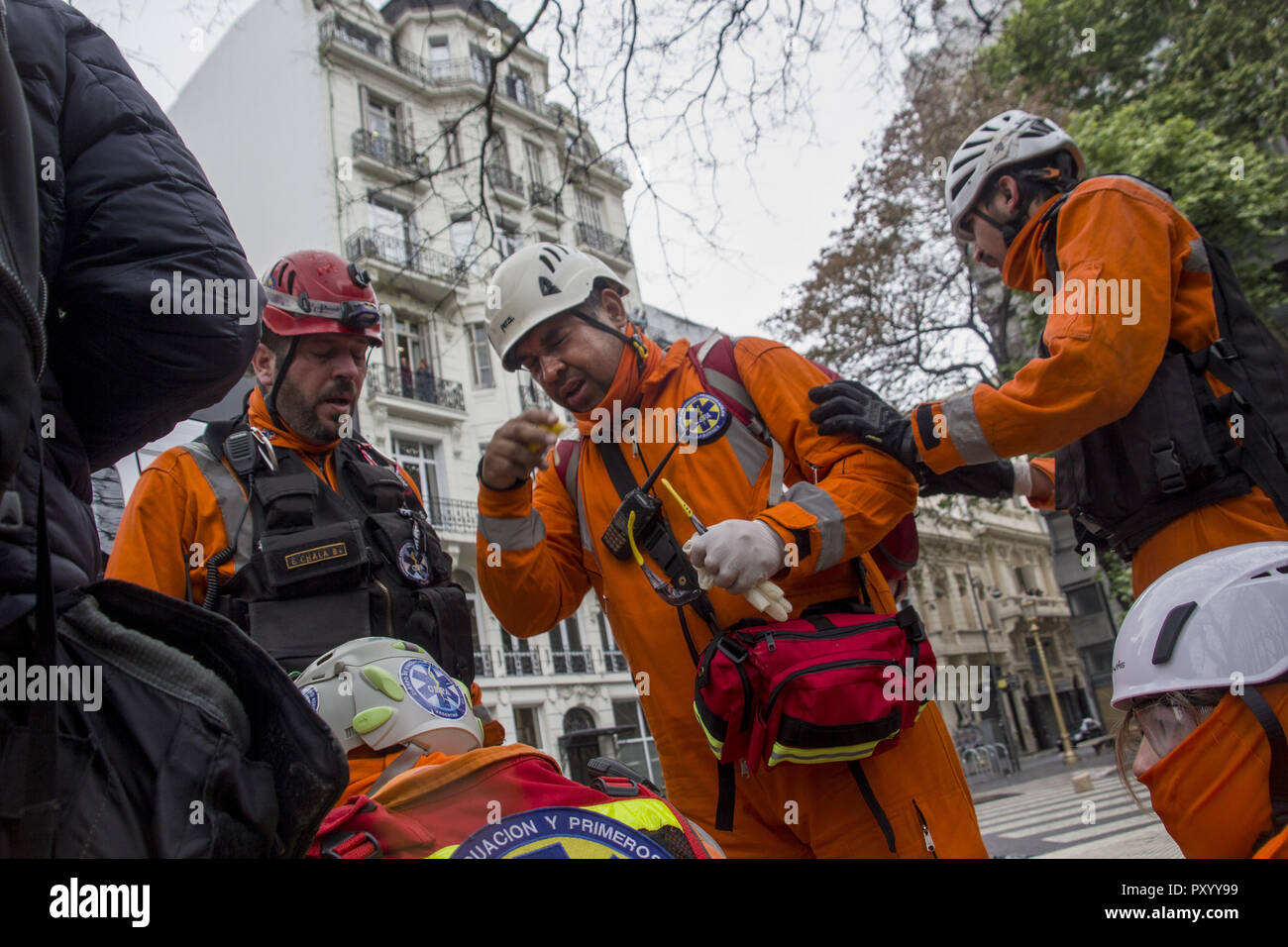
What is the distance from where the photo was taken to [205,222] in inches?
53.9

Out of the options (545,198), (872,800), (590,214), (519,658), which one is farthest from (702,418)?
(590,214)

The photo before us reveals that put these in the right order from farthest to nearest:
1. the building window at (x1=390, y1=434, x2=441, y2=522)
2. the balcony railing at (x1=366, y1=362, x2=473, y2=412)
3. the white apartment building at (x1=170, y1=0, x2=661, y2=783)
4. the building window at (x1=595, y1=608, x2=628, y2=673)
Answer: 1. the building window at (x1=595, y1=608, x2=628, y2=673)
2. the building window at (x1=390, y1=434, x2=441, y2=522)
3. the balcony railing at (x1=366, y1=362, x2=473, y2=412)
4. the white apartment building at (x1=170, y1=0, x2=661, y2=783)

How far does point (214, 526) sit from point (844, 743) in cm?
187

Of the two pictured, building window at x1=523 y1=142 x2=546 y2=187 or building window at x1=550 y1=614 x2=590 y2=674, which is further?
building window at x1=550 y1=614 x2=590 y2=674

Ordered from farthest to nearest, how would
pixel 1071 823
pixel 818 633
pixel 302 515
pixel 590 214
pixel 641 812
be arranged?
pixel 590 214 < pixel 1071 823 < pixel 302 515 < pixel 818 633 < pixel 641 812

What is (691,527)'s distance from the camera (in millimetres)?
2443

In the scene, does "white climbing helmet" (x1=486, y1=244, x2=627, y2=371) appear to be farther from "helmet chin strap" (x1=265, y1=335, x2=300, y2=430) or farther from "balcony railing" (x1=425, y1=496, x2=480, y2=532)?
"balcony railing" (x1=425, y1=496, x2=480, y2=532)

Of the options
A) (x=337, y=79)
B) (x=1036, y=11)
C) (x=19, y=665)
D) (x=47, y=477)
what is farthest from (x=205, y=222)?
(x=337, y=79)

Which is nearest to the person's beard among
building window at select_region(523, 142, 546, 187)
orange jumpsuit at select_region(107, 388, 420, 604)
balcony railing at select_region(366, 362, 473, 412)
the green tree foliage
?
orange jumpsuit at select_region(107, 388, 420, 604)

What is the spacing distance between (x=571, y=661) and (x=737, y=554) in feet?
76.5

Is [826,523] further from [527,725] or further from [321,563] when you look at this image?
[527,725]

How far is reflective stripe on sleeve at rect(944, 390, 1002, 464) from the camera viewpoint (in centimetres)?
230

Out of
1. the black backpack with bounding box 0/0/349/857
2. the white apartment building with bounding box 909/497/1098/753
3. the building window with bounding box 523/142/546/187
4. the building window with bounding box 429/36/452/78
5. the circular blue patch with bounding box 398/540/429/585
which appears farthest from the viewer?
the white apartment building with bounding box 909/497/1098/753

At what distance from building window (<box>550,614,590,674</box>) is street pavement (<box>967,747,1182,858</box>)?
34.4 ft
